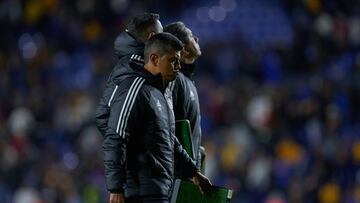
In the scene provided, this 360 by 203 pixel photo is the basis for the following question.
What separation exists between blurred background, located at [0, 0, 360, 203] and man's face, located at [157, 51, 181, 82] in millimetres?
6233

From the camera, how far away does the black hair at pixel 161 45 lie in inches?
226

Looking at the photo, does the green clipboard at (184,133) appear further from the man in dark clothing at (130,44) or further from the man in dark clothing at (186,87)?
the man in dark clothing at (130,44)

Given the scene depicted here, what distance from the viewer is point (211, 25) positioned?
15.1 metres

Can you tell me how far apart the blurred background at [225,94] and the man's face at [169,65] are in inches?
245

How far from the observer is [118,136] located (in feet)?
18.4

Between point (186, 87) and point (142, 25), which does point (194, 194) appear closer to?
point (186, 87)

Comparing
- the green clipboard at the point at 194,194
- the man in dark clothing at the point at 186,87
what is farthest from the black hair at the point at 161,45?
the green clipboard at the point at 194,194

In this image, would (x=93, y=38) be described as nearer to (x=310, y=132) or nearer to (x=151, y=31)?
(x=310, y=132)

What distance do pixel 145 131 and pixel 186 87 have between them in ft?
3.16

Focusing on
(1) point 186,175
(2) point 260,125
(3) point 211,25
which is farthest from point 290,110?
(1) point 186,175

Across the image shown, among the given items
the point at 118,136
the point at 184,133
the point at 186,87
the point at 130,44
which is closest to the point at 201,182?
the point at 184,133

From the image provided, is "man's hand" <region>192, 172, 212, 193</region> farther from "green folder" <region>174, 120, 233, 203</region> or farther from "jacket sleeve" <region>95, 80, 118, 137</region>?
"jacket sleeve" <region>95, 80, 118, 137</region>

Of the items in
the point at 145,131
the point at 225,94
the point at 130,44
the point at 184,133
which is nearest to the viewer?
the point at 145,131

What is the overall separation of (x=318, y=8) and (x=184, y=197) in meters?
8.52
